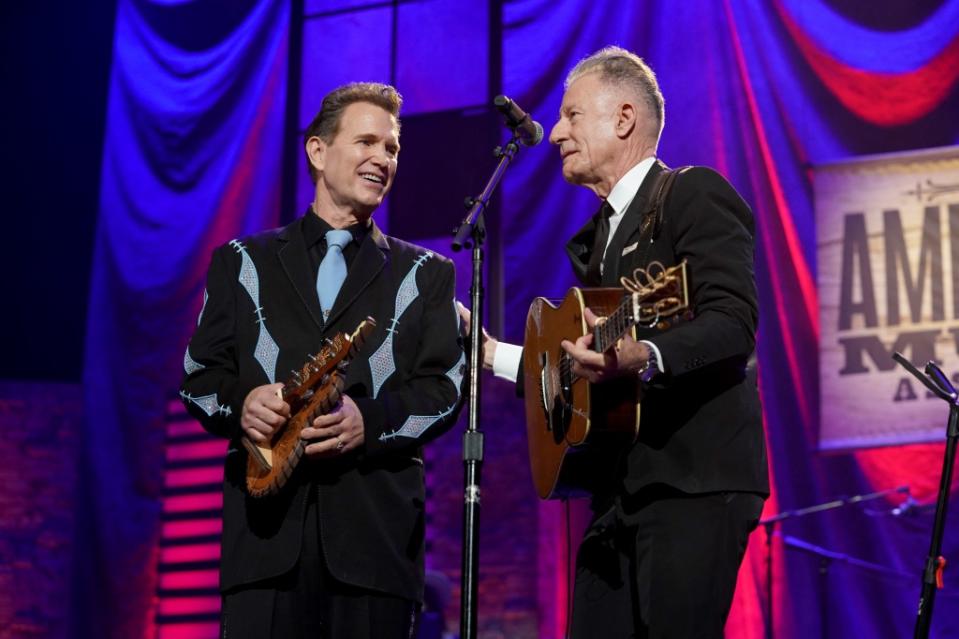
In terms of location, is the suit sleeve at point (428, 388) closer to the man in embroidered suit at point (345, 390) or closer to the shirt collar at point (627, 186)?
the man in embroidered suit at point (345, 390)

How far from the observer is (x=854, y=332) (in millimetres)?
6082

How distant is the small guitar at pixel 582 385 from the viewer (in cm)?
258

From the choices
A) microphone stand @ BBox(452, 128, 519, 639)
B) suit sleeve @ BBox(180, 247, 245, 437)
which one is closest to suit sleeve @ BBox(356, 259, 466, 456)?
microphone stand @ BBox(452, 128, 519, 639)

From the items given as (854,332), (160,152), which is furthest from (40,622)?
(854,332)

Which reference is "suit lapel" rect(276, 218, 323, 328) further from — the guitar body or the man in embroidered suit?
the guitar body

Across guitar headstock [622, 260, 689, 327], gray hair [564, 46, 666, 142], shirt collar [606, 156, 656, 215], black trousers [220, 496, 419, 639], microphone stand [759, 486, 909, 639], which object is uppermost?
gray hair [564, 46, 666, 142]

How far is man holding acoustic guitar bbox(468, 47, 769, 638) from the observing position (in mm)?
2732

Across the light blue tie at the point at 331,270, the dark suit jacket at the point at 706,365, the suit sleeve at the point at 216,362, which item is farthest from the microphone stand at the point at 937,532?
the suit sleeve at the point at 216,362

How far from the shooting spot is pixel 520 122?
3580 mm

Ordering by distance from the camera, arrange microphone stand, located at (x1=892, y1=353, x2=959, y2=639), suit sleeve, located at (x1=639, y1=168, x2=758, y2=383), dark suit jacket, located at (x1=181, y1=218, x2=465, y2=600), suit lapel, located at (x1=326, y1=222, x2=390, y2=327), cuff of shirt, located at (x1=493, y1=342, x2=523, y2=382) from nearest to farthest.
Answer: suit sleeve, located at (x1=639, y1=168, x2=758, y2=383), dark suit jacket, located at (x1=181, y1=218, x2=465, y2=600), suit lapel, located at (x1=326, y1=222, x2=390, y2=327), cuff of shirt, located at (x1=493, y1=342, x2=523, y2=382), microphone stand, located at (x1=892, y1=353, x2=959, y2=639)

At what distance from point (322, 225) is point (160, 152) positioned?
502 centimetres

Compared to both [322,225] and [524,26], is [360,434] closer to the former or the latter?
[322,225]

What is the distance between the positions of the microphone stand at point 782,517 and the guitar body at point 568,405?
257 centimetres

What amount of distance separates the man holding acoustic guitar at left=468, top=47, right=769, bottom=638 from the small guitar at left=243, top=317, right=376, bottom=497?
596mm
